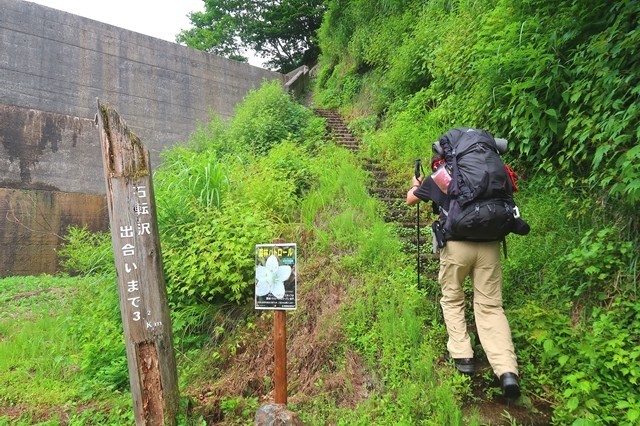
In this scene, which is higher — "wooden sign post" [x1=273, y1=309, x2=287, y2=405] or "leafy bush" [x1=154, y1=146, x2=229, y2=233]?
"leafy bush" [x1=154, y1=146, x2=229, y2=233]

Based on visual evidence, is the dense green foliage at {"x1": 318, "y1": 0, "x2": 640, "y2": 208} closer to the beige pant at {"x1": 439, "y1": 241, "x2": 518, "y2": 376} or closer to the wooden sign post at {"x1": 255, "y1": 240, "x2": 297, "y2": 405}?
the beige pant at {"x1": 439, "y1": 241, "x2": 518, "y2": 376}

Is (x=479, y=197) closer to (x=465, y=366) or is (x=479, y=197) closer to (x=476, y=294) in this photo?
(x=476, y=294)

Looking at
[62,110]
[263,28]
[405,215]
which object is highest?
[263,28]

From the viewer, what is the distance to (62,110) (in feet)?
30.3

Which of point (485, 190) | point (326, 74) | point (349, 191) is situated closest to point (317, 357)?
point (485, 190)

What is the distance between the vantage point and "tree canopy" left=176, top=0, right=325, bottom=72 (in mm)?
21281

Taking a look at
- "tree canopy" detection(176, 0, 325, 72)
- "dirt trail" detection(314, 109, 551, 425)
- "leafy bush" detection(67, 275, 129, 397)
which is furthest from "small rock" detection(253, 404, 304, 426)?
"tree canopy" detection(176, 0, 325, 72)

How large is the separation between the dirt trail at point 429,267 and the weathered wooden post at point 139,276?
6.91 feet

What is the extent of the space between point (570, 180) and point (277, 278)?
2.81 metres

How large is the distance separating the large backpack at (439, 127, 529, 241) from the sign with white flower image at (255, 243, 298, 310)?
3.78ft

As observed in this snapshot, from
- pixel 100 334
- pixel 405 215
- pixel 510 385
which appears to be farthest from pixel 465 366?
pixel 100 334

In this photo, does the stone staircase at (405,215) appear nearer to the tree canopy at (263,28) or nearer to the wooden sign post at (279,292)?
the wooden sign post at (279,292)

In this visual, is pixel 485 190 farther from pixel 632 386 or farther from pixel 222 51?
pixel 222 51

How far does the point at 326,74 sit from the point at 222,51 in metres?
12.1
